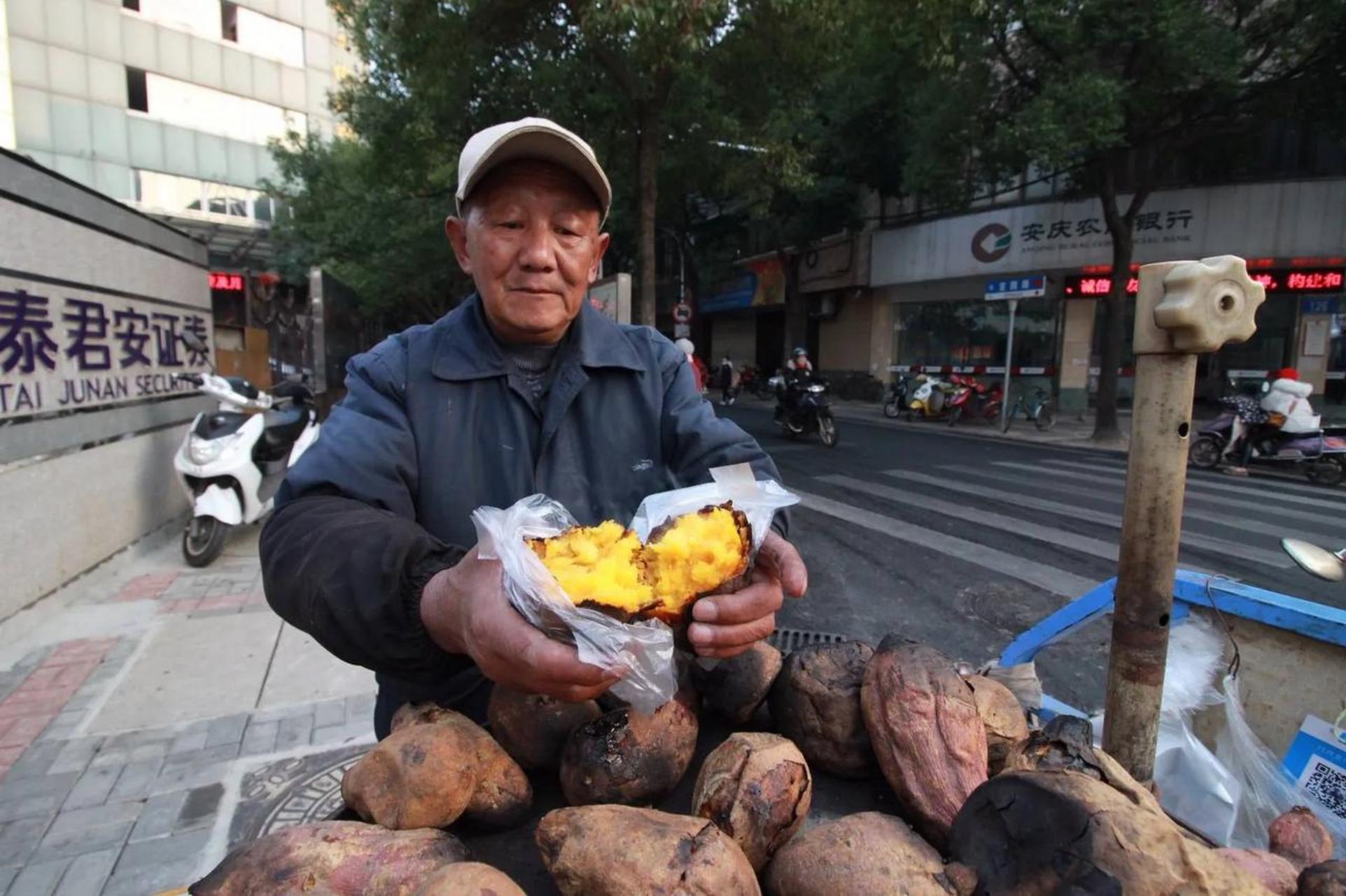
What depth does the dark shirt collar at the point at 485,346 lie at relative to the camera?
1.62 m

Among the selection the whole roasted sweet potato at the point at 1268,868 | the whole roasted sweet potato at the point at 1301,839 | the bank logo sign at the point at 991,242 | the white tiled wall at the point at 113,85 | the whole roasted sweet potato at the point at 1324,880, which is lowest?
the whole roasted sweet potato at the point at 1301,839

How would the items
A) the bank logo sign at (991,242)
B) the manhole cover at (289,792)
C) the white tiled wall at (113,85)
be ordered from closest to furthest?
the manhole cover at (289,792)
the bank logo sign at (991,242)
the white tiled wall at (113,85)

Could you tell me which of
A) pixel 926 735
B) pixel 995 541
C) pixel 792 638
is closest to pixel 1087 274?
pixel 995 541

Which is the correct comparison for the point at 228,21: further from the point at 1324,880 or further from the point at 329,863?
the point at 1324,880

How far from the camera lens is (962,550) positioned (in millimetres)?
6121

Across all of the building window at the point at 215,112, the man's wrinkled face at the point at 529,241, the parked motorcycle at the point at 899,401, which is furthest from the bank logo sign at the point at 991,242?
the building window at the point at 215,112

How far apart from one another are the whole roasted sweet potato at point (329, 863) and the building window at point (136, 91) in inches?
1174

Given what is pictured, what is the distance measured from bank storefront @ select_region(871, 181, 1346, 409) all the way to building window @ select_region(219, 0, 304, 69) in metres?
22.3

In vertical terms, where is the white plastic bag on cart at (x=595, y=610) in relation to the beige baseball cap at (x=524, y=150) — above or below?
below

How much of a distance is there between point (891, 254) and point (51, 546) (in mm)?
19256

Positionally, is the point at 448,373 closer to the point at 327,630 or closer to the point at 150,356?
the point at 327,630

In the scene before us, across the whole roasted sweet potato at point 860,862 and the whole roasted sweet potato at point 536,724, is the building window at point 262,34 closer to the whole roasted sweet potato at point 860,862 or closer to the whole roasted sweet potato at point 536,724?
the whole roasted sweet potato at point 536,724

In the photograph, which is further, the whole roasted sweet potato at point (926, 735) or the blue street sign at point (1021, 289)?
the blue street sign at point (1021, 289)

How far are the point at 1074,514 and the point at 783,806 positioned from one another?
7.34 m
